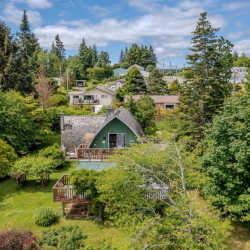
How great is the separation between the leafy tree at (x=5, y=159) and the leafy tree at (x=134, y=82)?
3865 centimetres

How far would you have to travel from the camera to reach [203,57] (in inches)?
760

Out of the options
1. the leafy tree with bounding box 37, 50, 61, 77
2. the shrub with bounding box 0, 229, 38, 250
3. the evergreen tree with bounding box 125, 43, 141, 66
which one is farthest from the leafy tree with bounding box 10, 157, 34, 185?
the evergreen tree with bounding box 125, 43, 141, 66

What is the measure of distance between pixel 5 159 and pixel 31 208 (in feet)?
17.4

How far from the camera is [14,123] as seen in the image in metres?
22.7

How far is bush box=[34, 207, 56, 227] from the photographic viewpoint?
14035 mm

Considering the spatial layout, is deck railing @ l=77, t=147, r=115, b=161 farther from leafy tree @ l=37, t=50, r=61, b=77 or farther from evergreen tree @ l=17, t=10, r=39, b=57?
evergreen tree @ l=17, t=10, r=39, b=57

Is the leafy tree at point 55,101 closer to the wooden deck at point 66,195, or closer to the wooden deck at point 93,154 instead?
the wooden deck at point 93,154

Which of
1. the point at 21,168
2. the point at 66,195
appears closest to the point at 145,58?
→ the point at 21,168

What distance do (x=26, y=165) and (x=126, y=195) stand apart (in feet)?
32.4

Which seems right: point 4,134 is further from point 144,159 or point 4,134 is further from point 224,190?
point 224,190

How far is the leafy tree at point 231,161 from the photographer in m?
11.7

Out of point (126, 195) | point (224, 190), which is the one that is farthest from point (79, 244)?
point (224, 190)

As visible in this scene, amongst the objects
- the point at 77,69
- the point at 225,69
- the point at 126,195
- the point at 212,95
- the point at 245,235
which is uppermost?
the point at 77,69

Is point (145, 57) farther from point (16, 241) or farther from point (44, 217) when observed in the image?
point (16, 241)
